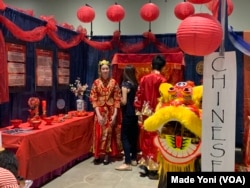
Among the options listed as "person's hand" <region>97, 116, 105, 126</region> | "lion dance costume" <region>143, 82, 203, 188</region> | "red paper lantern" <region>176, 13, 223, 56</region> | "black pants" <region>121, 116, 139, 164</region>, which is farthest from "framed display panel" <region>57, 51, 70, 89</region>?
"red paper lantern" <region>176, 13, 223, 56</region>

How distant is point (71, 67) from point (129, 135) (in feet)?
5.26

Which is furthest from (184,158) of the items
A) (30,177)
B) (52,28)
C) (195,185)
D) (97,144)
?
(52,28)

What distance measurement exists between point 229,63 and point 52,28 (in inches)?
113

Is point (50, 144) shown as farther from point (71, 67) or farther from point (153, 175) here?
point (71, 67)

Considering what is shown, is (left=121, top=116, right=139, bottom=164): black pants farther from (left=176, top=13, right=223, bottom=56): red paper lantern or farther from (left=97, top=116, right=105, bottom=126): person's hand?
(left=176, top=13, right=223, bottom=56): red paper lantern

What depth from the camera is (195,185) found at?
162 centimetres

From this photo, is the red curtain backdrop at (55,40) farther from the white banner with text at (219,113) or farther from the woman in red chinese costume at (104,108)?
the white banner with text at (219,113)

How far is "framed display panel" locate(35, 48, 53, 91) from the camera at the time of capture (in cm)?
404

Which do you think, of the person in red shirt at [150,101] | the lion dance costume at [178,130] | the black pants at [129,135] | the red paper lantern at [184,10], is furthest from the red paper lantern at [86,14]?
the lion dance costume at [178,130]

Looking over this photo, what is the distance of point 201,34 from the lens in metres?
1.69

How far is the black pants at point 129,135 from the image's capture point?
414 cm

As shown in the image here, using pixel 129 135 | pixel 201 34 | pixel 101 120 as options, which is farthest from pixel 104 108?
pixel 201 34

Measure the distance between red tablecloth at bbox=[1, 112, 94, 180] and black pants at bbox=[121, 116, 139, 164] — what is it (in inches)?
23.9

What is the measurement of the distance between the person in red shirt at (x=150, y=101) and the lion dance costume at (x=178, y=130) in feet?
3.33
